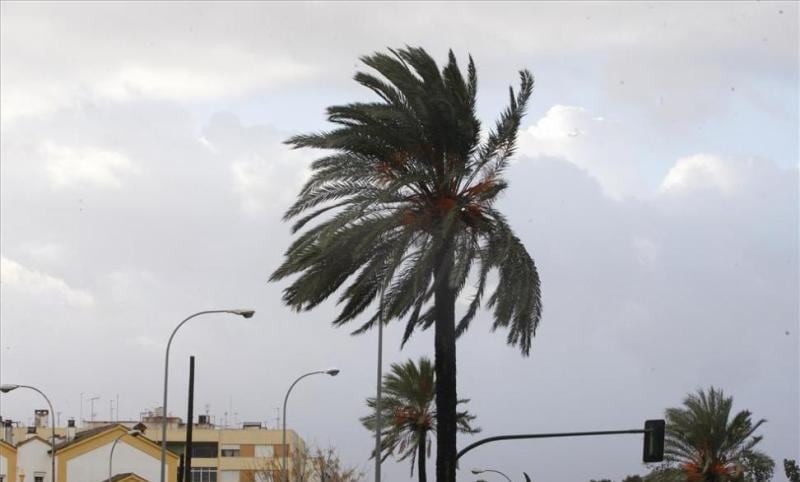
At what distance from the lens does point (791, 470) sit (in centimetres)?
6975

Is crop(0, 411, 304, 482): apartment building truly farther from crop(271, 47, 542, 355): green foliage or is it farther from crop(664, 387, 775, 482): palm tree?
crop(271, 47, 542, 355): green foliage

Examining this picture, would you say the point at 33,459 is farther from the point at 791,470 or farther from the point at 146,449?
the point at 791,470

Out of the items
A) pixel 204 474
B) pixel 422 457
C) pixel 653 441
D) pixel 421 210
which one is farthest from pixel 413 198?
pixel 204 474

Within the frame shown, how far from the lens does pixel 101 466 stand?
94.2 metres

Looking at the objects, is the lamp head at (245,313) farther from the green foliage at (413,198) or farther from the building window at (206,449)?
the building window at (206,449)

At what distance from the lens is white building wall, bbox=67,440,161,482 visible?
93625mm

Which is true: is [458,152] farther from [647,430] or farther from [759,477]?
[759,477]

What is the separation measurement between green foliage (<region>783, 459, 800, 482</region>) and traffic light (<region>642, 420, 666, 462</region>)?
40.0 meters

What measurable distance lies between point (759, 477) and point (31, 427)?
250 ft

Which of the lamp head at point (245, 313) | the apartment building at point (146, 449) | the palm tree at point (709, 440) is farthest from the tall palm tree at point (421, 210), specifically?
the apartment building at point (146, 449)

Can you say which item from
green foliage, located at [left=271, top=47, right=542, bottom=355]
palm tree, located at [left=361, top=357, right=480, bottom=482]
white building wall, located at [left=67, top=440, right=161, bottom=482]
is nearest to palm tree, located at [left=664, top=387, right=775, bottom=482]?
palm tree, located at [left=361, top=357, right=480, bottom=482]

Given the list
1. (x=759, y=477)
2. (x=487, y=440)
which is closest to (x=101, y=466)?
(x=759, y=477)

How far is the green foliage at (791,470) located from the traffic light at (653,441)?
40.0 metres

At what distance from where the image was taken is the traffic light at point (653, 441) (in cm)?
3150
